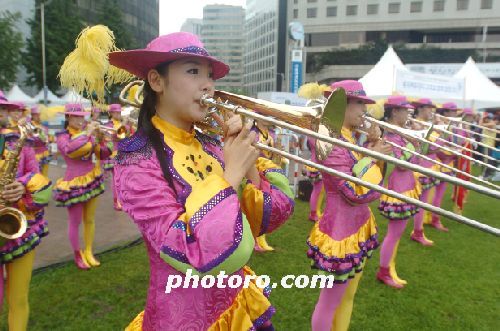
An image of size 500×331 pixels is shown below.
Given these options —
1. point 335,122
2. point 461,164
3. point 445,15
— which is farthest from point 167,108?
point 445,15

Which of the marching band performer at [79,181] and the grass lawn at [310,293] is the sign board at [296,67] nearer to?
the grass lawn at [310,293]

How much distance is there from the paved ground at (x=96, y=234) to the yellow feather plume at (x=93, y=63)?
12.7 ft

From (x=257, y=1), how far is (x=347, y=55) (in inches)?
2588

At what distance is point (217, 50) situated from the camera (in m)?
120

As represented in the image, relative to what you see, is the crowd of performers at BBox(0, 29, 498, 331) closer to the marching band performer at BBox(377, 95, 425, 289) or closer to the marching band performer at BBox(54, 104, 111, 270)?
the marching band performer at BBox(377, 95, 425, 289)

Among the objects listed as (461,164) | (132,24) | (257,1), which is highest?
(257,1)

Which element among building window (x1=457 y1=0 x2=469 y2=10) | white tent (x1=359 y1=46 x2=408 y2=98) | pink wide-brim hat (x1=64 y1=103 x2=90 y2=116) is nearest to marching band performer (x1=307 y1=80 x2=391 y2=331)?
pink wide-brim hat (x1=64 y1=103 x2=90 y2=116)

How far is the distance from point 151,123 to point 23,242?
199cm

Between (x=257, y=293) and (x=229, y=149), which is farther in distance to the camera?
(x=257, y=293)

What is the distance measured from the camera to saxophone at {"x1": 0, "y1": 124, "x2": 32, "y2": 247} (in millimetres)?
2855

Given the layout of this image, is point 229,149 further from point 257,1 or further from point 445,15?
point 257,1

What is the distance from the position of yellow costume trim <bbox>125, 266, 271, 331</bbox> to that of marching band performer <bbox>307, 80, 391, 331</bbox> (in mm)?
1375

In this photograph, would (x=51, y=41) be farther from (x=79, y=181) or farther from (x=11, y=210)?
(x=11, y=210)

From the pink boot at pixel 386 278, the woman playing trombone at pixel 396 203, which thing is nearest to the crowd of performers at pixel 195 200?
the woman playing trombone at pixel 396 203
